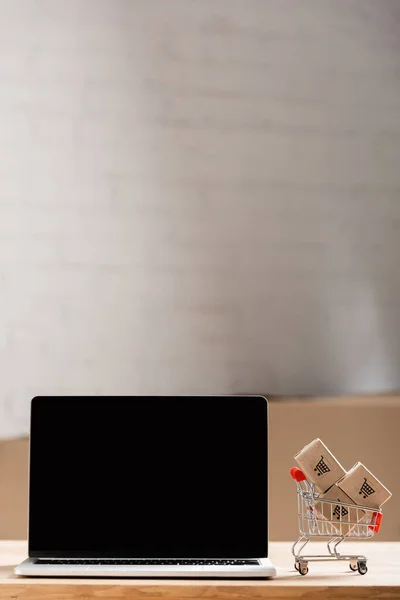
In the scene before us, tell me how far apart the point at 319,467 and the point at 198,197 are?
2.63ft

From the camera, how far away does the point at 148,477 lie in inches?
53.4

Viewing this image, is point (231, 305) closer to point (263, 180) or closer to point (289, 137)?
point (263, 180)

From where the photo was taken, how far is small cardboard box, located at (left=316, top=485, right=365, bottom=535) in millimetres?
1345

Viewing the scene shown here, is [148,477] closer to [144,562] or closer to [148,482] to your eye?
[148,482]

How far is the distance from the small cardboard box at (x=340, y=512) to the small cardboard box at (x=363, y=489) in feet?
0.04

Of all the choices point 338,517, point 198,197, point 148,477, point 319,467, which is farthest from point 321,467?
point 198,197

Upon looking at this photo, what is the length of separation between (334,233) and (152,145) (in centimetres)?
53

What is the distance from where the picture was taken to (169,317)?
5.93 feet

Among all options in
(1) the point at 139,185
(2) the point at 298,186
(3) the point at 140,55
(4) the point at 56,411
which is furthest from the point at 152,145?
(4) the point at 56,411

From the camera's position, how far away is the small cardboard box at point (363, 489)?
4.41ft

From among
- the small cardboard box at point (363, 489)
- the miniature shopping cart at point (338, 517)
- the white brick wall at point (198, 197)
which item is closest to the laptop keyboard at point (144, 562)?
the miniature shopping cart at point (338, 517)

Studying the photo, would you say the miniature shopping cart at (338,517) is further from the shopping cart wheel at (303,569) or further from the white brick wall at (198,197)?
the white brick wall at (198,197)

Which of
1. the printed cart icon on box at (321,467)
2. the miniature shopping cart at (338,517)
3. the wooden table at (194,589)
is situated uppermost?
the printed cart icon on box at (321,467)

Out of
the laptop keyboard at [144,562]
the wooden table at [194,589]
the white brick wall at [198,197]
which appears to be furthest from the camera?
the white brick wall at [198,197]
